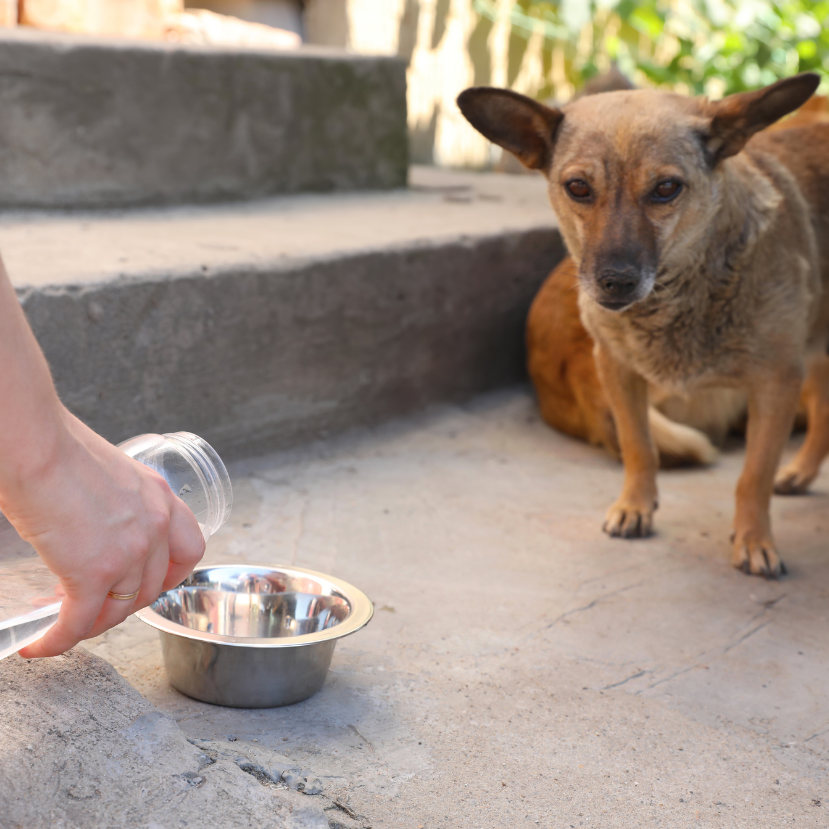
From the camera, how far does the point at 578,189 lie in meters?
2.26

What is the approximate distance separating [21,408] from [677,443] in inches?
104

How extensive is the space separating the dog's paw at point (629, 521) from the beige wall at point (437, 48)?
4417 millimetres

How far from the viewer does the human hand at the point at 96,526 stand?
2.92 feet

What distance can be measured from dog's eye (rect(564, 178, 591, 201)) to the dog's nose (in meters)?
0.23

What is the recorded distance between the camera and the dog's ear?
215 centimetres

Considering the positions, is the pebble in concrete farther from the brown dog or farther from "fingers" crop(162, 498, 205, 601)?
the brown dog

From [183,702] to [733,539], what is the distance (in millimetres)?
1577

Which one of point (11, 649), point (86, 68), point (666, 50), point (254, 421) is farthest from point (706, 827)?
point (666, 50)

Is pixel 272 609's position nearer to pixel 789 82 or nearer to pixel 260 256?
pixel 260 256

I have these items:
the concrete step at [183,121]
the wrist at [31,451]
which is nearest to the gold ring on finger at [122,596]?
the wrist at [31,451]

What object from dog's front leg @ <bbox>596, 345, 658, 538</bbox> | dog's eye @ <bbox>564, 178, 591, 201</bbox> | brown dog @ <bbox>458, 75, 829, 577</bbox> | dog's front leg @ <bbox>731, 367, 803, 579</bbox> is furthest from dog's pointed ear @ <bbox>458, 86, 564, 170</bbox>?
dog's front leg @ <bbox>731, 367, 803, 579</bbox>

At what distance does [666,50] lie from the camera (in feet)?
27.3

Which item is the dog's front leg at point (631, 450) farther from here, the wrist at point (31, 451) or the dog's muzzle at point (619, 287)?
the wrist at point (31, 451)

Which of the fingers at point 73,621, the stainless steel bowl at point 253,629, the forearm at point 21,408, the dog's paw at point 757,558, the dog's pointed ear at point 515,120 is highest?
the dog's pointed ear at point 515,120
